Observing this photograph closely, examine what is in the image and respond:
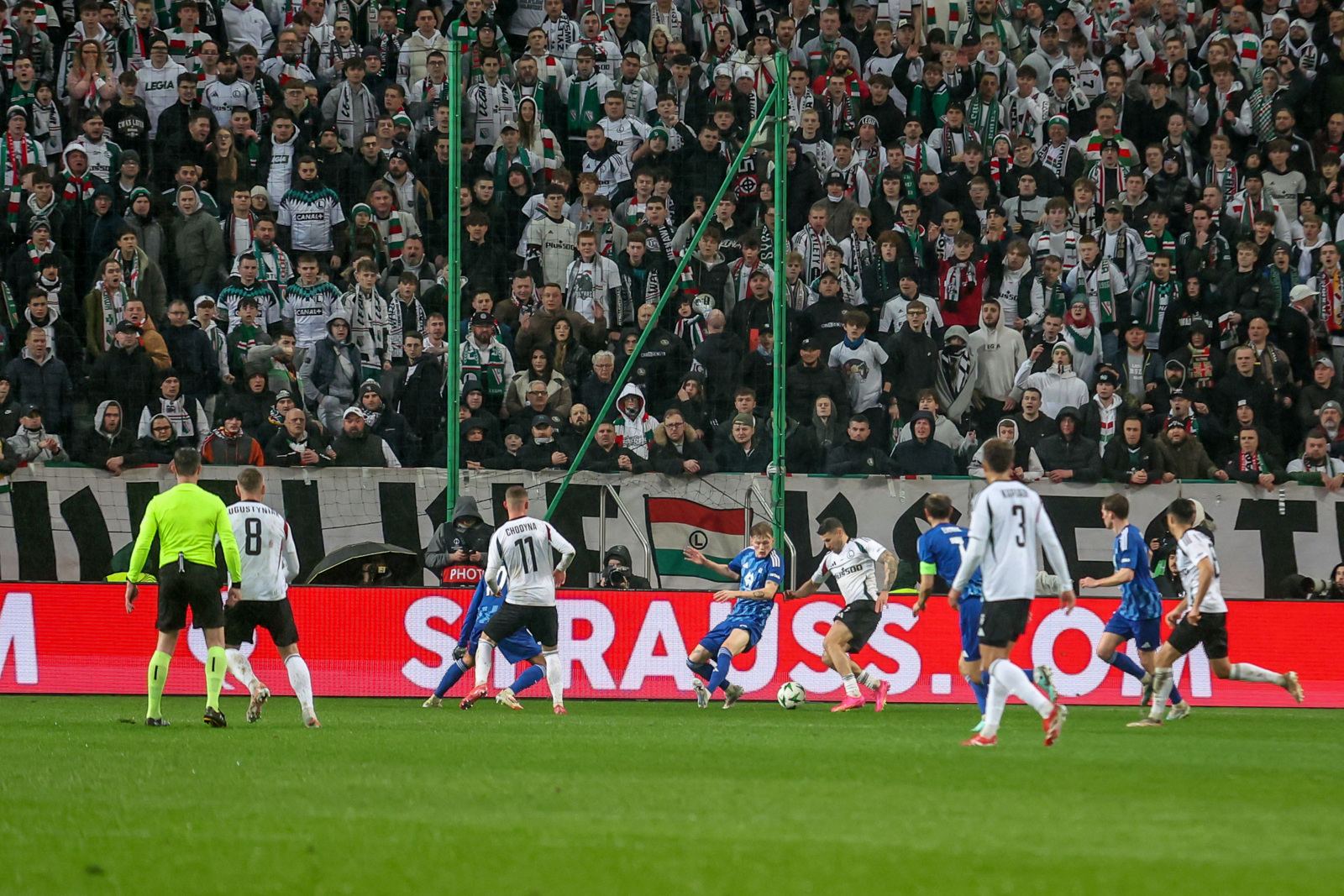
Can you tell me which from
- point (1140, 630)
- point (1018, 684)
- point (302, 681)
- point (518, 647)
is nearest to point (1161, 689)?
point (1140, 630)

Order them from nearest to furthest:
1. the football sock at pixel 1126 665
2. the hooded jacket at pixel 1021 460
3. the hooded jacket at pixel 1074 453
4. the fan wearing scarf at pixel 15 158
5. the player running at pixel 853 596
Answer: the football sock at pixel 1126 665 < the player running at pixel 853 596 < the hooded jacket at pixel 1074 453 < the hooded jacket at pixel 1021 460 < the fan wearing scarf at pixel 15 158

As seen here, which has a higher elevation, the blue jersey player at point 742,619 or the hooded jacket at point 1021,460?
the hooded jacket at point 1021,460

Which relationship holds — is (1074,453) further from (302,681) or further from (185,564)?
(185,564)

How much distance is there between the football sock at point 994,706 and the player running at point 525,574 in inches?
190

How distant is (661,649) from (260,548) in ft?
16.9

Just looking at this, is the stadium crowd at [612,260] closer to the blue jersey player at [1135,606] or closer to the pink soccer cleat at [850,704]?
the pink soccer cleat at [850,704]

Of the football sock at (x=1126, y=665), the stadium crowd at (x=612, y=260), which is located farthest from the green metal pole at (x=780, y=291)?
the football sock at (x=1126, y=665)

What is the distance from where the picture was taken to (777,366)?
1755 cm

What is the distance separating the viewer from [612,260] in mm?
18891

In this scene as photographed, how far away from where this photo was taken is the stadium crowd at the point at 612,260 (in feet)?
58.6

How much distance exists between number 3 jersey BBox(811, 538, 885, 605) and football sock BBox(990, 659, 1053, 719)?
483cm

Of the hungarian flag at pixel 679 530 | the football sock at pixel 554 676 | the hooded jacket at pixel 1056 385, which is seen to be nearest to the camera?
the football sock at pixel 554 676

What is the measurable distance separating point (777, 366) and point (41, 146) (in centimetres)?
911

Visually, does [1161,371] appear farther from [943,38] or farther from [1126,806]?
[1126,806]
